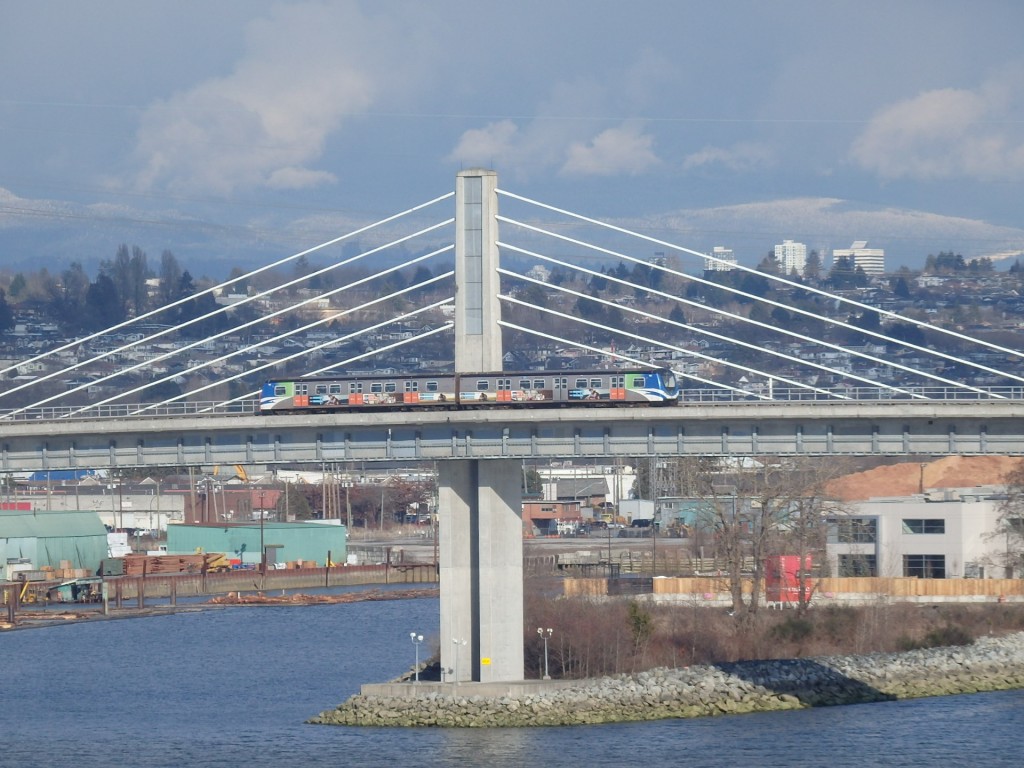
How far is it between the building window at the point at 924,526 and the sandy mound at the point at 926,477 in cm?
2184

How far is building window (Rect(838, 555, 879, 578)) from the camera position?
6391cm

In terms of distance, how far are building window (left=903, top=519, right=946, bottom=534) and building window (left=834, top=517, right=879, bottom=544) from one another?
129 centimetres

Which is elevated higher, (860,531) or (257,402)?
(257,402)

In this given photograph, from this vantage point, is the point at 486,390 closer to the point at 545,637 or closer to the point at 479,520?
the point at 479,520

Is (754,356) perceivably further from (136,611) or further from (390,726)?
(390,726)

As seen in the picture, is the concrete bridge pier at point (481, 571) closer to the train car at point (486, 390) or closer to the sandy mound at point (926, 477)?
the train car at point (486, 390)

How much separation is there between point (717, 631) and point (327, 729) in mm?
14357

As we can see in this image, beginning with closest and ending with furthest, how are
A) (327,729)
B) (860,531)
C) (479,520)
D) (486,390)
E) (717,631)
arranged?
1. (327,729)
2. (479,520)
3. (486,390)
4. (717,631)
5. (860,531)

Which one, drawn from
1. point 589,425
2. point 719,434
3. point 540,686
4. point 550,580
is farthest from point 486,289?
point 550,580

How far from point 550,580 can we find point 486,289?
81.8 feet

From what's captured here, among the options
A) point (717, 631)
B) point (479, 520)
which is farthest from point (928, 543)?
point (479, 520)

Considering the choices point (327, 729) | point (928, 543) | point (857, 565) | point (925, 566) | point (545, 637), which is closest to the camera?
point (327, 729)

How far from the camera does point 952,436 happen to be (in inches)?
1457

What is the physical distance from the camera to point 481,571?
38.7 meters
